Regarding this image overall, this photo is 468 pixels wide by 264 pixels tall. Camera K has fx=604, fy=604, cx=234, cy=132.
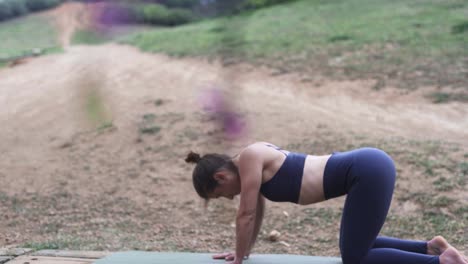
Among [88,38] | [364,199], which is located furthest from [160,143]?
[88,38]

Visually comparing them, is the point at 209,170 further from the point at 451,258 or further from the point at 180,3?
the point at 180,3

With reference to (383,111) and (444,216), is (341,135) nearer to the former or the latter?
(383,111)

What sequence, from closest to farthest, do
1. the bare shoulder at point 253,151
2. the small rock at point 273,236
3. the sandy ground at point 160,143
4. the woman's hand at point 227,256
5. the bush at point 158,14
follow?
the bush at point 158,14, the bare shoulder at point 253,151, the woman's hand at point 227,256, the small rock at point 273,236, the sandy ground at point 160,143

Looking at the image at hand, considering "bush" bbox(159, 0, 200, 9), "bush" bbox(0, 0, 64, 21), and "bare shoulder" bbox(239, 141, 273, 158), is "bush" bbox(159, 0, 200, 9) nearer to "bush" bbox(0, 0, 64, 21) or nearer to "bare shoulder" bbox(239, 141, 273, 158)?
"bush" bbox(0, 0, 64, 21)

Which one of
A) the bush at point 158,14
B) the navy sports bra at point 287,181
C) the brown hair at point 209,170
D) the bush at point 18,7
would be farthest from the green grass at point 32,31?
the navy sports bra at point 287,181

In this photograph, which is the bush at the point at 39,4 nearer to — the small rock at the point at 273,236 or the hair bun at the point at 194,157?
the hair bun at the point at 194,157

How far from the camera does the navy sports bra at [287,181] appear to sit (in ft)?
7.25

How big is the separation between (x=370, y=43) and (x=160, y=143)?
4.28 metres

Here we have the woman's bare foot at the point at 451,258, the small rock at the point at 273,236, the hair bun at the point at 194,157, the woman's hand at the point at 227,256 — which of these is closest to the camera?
the woman's bare foot at the point at 451,258

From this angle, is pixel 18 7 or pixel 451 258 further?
pixel 451 258

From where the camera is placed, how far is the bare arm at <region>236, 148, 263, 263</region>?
7.07 feet

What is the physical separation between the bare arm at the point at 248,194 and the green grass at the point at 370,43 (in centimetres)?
419

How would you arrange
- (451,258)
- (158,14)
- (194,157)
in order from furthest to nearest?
(194,157) → (451,258) → (158,14)

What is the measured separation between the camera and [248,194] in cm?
216
